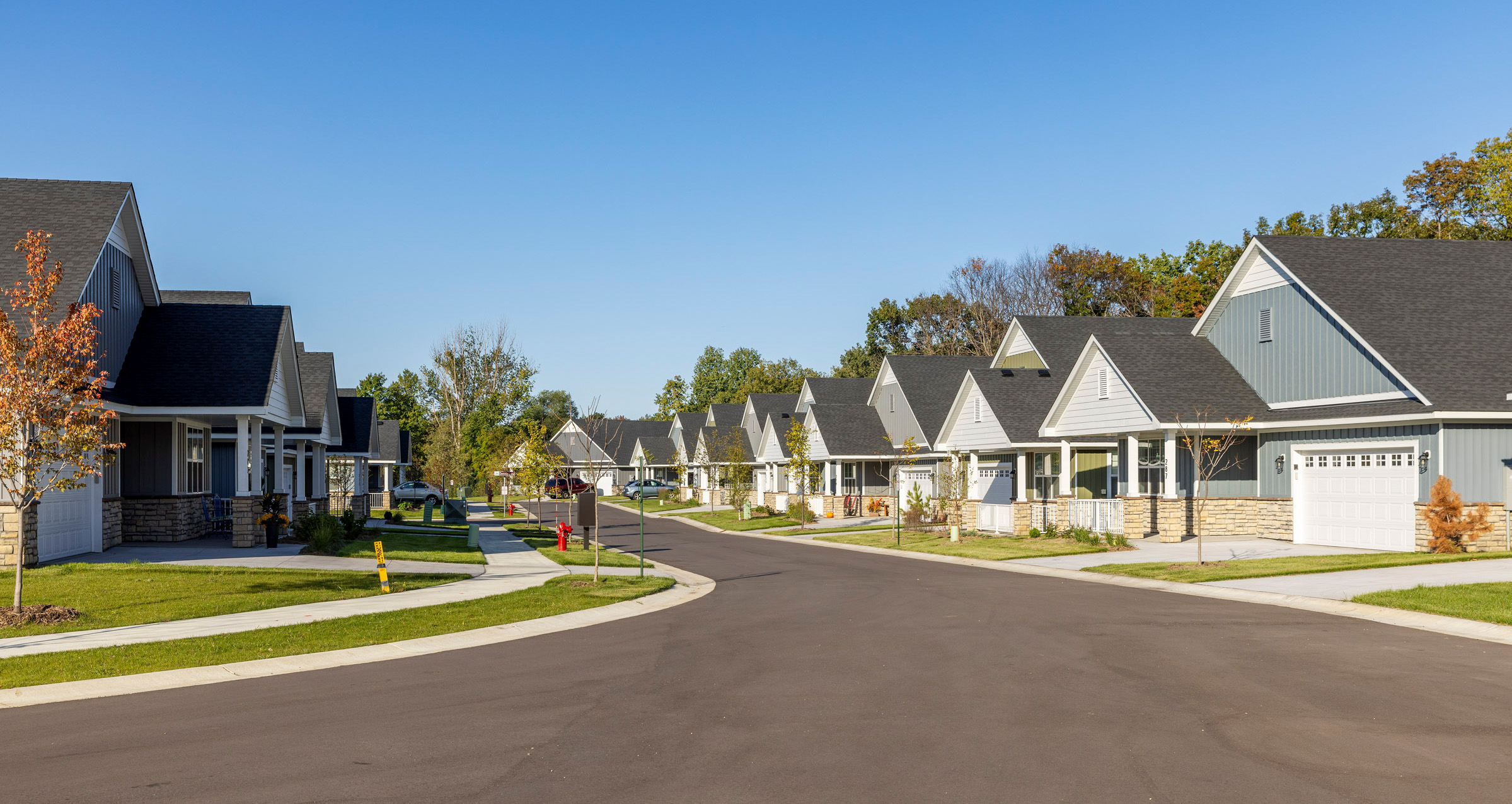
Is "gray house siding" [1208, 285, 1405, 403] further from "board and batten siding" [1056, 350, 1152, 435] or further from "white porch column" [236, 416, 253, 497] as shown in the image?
"white porch column" [236, 416, 253, 497]

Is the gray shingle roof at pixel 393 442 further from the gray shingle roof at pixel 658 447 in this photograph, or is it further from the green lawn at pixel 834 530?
the green lawn at pixel 834 530

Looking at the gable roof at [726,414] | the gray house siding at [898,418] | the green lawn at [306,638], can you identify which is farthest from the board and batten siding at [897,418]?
the green lawn at [306,638]

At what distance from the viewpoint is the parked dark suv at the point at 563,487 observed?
64.0 m

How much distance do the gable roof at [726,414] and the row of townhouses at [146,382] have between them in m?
44.6

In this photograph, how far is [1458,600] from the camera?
16.0 meters

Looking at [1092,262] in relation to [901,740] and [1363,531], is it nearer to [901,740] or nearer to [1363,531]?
[1363,531]

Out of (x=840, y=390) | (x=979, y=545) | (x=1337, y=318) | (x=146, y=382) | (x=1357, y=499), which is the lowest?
(x=979, y=545)

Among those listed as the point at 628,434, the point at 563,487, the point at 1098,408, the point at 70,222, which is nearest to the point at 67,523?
the point at 70,222

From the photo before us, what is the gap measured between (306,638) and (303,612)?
273 cm

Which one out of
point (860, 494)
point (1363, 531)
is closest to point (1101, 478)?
point (1363, 531)

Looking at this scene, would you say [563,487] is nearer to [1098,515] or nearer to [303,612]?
[1098,515]

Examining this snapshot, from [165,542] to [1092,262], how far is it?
61.6m

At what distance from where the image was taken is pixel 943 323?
8588 centimetres

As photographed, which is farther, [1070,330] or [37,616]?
[1070,330]
